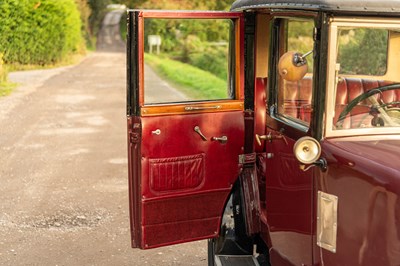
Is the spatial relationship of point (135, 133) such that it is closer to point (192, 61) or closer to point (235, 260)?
point (235, 260)

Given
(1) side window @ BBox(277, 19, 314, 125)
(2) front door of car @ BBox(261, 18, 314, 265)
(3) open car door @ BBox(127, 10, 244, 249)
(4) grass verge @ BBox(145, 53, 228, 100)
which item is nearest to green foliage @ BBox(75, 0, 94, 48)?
(4) grass verge @ BBox(145, 53, 228, 100)

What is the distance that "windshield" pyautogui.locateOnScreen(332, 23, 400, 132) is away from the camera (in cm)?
333

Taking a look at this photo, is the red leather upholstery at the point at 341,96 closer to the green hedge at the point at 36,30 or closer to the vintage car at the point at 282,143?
the vintage car at the point at 282,143

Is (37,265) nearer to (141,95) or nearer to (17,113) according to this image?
(141,95)

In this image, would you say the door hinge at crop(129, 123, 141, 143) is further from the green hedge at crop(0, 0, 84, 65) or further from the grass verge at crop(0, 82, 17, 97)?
the green hedge at crop(0, 0, 84, 65)

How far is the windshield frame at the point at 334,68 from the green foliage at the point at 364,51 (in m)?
0.15

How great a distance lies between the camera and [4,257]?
5969 mm

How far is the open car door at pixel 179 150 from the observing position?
411 cm

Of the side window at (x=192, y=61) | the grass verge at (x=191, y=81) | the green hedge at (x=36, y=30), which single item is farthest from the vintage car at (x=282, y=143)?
the green hedge at (x=36, y=30)

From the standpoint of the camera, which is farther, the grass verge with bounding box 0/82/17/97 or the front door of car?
the grass verge with bounding box 0/82/17/97

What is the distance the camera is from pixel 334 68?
3238mm

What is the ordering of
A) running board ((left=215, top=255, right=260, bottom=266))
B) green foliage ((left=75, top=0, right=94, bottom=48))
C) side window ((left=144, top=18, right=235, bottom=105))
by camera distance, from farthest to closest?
1. green foliage ((left=75, top=0, right=94, bottom=48))
2. side window ((left=144, top=18, right=235, bottom=105))
3. running board ((left=215, top=255, right=260, bottom=266))

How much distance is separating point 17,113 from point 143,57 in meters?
11.2

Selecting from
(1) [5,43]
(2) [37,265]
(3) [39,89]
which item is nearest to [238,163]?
(2) [37,265]
